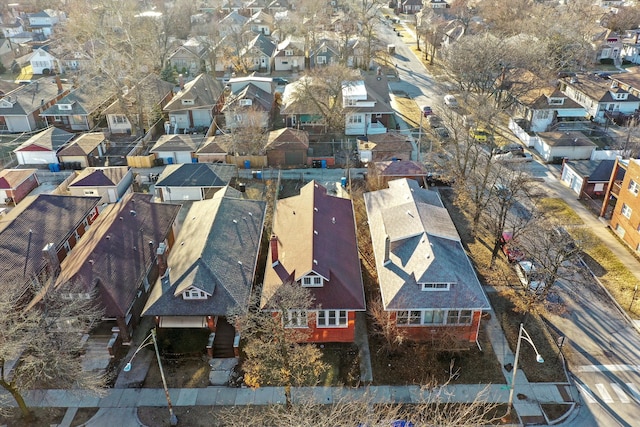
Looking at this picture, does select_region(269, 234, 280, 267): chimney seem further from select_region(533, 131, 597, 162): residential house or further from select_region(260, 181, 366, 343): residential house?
select_region(533, 131, 597, 162): residential house

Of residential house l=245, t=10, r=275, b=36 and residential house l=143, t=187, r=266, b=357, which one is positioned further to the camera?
residential house l=245, t=10, r=275, b=36

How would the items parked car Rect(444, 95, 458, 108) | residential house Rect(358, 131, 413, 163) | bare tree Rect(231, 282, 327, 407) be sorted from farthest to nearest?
parked car Rect(444, 95, 458, 108)
residential house Rect(358, 131, 413, 163)
bare tree Rect(231, 282, 327, 407)

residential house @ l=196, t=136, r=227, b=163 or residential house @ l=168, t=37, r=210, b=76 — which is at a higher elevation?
residential house @ l=168, t=37, r=210, b=76

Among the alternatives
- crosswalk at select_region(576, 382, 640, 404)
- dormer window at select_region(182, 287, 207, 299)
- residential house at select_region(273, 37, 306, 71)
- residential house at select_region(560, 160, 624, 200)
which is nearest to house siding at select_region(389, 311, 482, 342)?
crosswalk at select_region(576, 382, 640, 404)

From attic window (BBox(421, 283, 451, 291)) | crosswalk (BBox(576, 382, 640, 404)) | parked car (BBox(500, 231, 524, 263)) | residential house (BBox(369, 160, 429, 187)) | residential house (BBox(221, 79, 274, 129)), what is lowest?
crosswalk (BBox(576, 382, 640, 404))

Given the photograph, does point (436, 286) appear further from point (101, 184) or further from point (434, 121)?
point (434, 121)

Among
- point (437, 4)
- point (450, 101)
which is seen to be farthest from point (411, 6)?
point (450, 101)

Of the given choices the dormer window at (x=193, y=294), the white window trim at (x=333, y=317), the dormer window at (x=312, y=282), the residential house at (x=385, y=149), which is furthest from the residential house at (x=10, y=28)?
the white window trim at (x=333, y=317)
